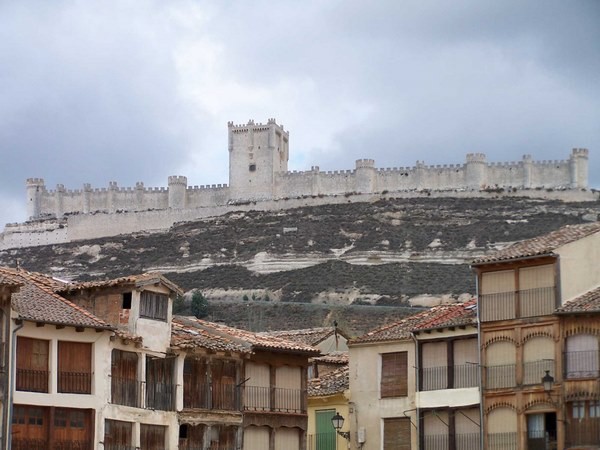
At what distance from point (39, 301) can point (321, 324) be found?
8958 cm

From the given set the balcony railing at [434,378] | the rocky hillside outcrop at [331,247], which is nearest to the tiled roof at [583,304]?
the balcony railing at [434,378]

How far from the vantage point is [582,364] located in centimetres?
4975

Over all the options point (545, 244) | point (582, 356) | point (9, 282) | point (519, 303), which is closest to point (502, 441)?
point (582, 356)

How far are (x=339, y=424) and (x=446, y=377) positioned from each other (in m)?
3.89

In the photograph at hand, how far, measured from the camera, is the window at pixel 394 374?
55.8 meters

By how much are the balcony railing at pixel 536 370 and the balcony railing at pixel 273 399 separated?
27.3ft

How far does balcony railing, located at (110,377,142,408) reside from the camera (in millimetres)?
49031

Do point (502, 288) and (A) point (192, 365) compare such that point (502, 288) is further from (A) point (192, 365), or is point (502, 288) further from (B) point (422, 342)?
(A) point (192, 365)

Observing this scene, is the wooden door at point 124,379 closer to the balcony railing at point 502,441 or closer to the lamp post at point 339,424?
the lamp post at point 339,424

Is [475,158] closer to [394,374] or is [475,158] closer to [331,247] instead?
[331,247]

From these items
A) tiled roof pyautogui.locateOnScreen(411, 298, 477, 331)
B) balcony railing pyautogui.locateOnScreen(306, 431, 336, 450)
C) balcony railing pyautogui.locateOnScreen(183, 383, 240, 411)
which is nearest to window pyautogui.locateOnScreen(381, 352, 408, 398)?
tiled roof pyautogui.locateOnScreen(411, 298, 477, 331)

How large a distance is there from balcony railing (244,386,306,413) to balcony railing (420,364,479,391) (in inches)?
165

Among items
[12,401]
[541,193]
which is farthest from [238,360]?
[541,193]

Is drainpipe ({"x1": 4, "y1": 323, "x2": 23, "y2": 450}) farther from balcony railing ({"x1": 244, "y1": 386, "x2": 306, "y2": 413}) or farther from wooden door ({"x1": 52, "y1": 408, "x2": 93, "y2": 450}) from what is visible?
balcony railing ({"x1": 244, "y1": 386, "x2": 306, "y2": 413})
